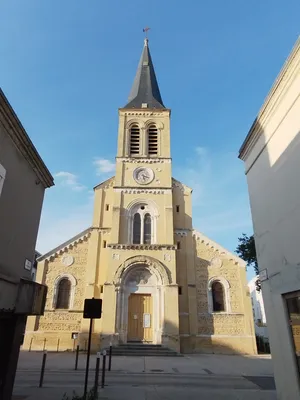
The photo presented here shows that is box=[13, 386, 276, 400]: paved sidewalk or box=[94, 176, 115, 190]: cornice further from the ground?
box=[94, 176, 115, 190]: cornice

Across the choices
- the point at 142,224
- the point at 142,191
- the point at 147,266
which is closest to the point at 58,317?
the point at 147,266

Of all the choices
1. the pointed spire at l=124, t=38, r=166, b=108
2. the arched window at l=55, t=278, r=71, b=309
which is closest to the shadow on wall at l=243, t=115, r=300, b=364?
the arched window at l=55, t=278, r=71, b=309

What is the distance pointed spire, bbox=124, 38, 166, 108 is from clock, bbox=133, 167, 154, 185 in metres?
6.57

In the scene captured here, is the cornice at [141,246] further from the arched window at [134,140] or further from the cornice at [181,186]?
the arched window at [134,140]

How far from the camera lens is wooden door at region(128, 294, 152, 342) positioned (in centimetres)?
1845

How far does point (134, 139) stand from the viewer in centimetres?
2480

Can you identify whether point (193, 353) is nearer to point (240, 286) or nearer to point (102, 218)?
point (240, 286)

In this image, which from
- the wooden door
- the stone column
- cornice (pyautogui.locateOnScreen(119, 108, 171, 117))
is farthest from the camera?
cornice (pyautogui.locateOnScreen(119, 108, 171, 117))

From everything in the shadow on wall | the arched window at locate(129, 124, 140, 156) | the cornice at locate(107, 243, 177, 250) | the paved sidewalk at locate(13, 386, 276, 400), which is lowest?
the paved sidewalk at locate(13, 386, 276, 400)

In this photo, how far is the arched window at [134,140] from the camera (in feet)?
79.8

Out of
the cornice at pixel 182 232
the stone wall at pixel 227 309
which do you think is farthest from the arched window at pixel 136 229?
the stone wall at pixel 227 309

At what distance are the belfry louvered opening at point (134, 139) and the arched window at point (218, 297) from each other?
1185 cm

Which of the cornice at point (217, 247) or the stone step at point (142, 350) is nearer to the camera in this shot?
the stone step at point (142, 350)

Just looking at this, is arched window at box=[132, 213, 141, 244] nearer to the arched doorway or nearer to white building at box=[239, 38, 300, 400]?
the arched doorway
